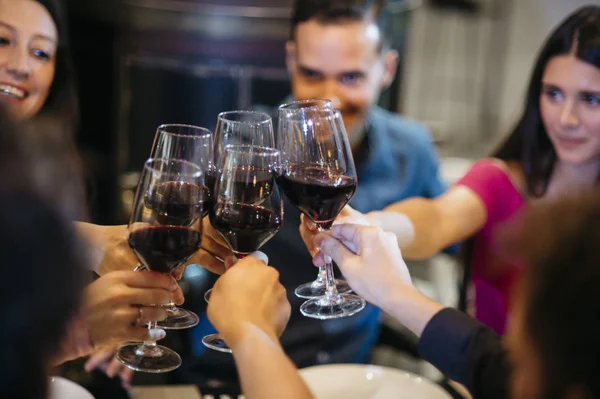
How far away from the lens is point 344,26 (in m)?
1.85

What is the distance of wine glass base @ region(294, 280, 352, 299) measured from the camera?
110cm

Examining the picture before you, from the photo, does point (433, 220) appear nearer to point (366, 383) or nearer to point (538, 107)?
point (538, 107)

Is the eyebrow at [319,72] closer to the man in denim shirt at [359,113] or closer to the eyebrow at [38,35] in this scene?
the man in denim shirt at [359,113]

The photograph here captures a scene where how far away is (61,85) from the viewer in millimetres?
1433

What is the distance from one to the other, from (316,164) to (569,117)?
0.71 m

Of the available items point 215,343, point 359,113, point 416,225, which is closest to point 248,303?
point 215,343

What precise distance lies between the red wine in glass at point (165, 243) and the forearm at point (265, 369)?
144 mm

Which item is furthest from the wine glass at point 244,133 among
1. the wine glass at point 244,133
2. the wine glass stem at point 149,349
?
the wine glass stem at point 149,349

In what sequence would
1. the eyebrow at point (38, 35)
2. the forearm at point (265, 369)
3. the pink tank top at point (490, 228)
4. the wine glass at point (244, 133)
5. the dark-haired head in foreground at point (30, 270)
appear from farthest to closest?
the pink tank top at point (490, 228)
the eyebrow at point (38, 35)
the wine glass at point (244, 133)
the forearm at point (265, 369)
the dark-haired head in foreground at point (30, 270)

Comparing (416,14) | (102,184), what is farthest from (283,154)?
(416,14)

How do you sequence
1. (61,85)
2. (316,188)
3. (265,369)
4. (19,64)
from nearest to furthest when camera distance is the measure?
(265,369), (316,188), (19,64), (61,85)

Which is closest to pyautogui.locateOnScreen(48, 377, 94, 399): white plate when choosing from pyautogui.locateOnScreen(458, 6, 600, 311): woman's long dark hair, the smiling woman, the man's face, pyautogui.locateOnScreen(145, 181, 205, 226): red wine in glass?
pyautogui.locateOnScreen(145, 181, 205, 226): red wine in glass

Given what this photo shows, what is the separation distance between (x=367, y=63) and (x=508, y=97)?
3.45 meters

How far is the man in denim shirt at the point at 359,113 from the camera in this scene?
5.46 feet
